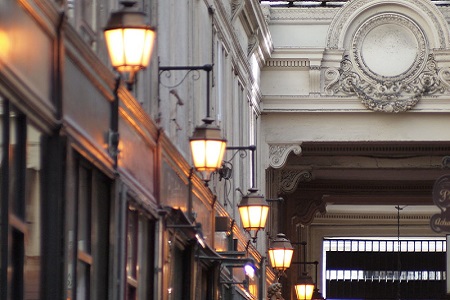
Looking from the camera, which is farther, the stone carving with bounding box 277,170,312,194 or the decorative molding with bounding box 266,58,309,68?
the stone carving with bounding box 277,170,312,194

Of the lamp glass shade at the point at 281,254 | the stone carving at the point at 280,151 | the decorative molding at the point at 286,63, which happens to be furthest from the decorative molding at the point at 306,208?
the lamp glass shade at the point at 281,254

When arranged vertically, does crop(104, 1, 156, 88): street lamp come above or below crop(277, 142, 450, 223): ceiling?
below

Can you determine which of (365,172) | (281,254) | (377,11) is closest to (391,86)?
(377,11)

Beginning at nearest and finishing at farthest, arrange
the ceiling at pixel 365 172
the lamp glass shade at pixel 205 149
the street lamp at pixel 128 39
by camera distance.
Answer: the street lamp at pixel 128 39 → the lamp glass shade at pixel 205 149 → the ceiling at pixel 365 172

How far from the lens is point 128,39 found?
38.0 feet

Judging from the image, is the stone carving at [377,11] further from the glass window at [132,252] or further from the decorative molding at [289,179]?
the glass window at [132,252]

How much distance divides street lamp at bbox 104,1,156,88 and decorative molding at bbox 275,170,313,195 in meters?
21.2

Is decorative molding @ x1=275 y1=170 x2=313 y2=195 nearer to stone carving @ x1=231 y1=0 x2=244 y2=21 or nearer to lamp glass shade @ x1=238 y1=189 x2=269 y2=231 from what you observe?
stone carving @ x1=231 y1=0 x2=244 y2=21

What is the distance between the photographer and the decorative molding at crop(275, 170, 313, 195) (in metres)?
32.8

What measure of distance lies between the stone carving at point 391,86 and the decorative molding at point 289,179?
409cm

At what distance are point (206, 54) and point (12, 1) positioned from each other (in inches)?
439

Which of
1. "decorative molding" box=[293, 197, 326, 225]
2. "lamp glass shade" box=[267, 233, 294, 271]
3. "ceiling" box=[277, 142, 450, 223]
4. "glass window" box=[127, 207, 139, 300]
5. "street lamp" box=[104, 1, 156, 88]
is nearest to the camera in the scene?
"street lamp" box=[104, 1, 156, 88]

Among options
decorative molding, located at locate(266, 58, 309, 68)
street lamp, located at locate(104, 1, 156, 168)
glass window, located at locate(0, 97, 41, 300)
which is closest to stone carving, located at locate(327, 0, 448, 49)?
decorative molding, located at locate(266, 58, 309, 68)

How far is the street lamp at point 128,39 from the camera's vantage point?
A: 11.6 meters
